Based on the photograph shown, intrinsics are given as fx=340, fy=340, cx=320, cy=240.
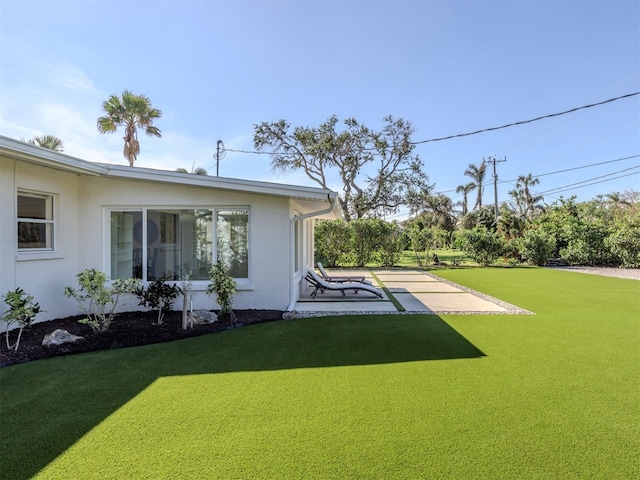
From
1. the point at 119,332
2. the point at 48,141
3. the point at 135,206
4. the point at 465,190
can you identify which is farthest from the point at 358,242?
the point at 465,190

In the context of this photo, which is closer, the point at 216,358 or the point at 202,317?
the point at 216,358

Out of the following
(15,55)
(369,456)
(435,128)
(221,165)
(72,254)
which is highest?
(435,128)

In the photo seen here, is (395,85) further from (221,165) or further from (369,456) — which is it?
(369,456)

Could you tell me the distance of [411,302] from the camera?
9.63 m

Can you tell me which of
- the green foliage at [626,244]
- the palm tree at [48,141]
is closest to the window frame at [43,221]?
the palm tree at [48,141]

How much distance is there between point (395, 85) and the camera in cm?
1967

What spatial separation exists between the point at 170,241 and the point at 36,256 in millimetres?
2480

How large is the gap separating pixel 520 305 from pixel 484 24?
38.5 ft

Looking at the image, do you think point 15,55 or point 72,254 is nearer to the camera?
point 72,254

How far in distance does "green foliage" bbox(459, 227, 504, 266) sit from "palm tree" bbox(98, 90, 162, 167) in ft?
70.5

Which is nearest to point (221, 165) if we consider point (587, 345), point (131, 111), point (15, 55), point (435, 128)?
point (131, 111)

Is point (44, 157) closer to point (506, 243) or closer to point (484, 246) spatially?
point (484, 246)

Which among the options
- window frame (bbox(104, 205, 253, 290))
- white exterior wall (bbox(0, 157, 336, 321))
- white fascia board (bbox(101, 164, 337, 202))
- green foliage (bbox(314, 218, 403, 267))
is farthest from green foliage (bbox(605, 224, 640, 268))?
window frame (bbox(104, 205, 253, 290))

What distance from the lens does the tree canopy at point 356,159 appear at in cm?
2836
